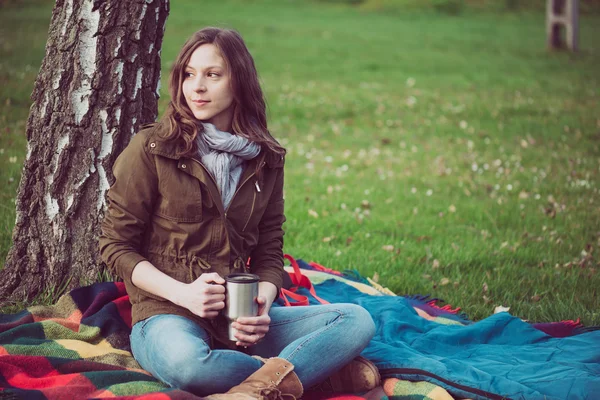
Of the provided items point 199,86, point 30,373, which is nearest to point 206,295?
point 30,373

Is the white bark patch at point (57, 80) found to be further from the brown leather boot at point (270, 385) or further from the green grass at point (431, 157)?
the brown leather boot at point (270, 385)

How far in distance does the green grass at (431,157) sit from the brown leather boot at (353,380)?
1632 mm

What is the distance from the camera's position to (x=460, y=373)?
3.60m

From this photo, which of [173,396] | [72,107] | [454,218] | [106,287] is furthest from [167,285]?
[454,218]

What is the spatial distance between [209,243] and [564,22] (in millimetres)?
19161

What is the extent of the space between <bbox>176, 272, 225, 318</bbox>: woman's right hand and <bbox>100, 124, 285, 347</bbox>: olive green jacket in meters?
0.17

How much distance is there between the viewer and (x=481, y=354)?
156 inches

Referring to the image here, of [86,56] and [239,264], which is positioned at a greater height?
[86,56]

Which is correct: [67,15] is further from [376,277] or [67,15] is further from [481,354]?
[481,354]

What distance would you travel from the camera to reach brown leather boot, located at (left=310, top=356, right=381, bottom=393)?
3.49 m

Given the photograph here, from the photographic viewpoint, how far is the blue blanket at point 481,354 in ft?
11.3

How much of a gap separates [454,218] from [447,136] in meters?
3.65

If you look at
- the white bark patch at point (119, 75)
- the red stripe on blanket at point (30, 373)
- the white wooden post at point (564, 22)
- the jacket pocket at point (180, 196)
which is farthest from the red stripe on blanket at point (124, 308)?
the white wooden post at point (564, 22)

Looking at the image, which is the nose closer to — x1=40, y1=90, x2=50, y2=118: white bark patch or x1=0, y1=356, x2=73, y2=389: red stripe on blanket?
x1=40, y1=90, x2=50, y2=118: white bark patch
